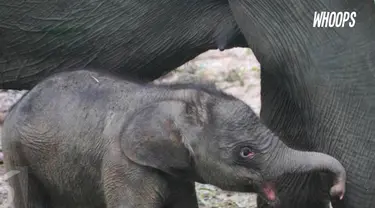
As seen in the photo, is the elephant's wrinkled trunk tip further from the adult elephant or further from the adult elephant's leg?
the adult elephant's leg

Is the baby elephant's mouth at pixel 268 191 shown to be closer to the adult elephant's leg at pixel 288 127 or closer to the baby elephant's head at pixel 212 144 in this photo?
the baby elephant's head at pixel 212 144

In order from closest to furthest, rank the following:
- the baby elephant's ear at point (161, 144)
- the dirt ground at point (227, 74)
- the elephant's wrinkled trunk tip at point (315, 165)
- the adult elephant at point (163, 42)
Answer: the elephant's wrinkled trunk tip at point (315, 165), the baby elephant's ear at point (161, 144), the adult elephant at point (163, 42), the dirt ground at point (227, 74)

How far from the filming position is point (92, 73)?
439cm

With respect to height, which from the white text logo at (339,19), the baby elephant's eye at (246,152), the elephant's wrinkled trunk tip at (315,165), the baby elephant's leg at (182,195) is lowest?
the baby elephant's leg at (182,195)

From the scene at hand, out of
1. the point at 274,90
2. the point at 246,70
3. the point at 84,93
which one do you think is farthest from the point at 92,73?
the point at 246,70

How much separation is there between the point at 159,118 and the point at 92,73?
47cm

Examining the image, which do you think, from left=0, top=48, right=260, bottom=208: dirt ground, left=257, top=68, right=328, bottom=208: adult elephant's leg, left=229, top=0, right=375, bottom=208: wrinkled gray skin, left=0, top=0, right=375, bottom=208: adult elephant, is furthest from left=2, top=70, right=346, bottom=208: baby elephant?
left=0, top=48, right=260, bottom=208: dirt ground

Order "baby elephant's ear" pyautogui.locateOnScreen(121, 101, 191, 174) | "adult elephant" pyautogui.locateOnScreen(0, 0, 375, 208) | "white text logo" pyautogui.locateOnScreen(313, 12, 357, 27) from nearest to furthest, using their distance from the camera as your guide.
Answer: "baby elephant's ear" pyautogui.locateOnScreen(121, 101, 191, 174), "white text logo" pyautogui.locateOnScreen(313, 12, 357, 27), "adult elephant" pyautogui.locateOnScreen(0, 0, 375, 208)

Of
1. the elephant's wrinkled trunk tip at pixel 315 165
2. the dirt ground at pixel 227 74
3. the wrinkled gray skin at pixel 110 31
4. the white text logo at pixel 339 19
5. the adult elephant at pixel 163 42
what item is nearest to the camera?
the elephant's wrinkled trunk tip at pixel 315 165

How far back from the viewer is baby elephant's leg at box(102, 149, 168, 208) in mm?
3996

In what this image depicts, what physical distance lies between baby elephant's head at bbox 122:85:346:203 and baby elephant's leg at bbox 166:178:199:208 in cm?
10

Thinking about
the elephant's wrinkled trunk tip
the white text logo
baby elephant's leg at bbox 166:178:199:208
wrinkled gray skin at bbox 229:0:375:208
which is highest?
the white text logo

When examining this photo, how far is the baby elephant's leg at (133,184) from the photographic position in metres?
4.00

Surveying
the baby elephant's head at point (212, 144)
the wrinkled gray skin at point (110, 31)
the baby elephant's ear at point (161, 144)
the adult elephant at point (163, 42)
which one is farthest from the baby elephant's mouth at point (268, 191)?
the wrinkled gray skin at point (110, 31)
